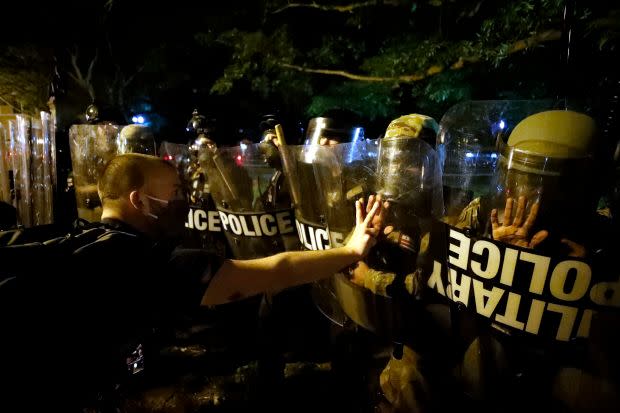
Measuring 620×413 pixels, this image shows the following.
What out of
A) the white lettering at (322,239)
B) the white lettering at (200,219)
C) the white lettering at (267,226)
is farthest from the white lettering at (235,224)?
the white lettering at (322,239)

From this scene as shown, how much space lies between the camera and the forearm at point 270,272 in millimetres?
2312

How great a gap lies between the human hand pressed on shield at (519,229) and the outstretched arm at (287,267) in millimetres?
728

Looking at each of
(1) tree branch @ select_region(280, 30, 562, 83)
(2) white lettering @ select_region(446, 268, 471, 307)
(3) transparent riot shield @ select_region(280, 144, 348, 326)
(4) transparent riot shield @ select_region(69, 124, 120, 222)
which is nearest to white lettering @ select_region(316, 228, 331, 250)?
(3) transparent riot shield @ select_region(280, 144, 348, 326)

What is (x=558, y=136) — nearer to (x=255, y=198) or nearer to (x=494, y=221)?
(x=494, y=221)

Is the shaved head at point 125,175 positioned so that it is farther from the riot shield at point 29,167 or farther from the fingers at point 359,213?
the riot shield at point 29,167

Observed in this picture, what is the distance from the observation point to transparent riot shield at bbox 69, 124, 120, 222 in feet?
19.6

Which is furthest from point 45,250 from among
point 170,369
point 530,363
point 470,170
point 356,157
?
point 170,369

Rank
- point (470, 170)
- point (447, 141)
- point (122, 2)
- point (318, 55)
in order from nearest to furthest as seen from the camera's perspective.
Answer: point (470, 170) → point (447, 141) → point (318, 55) → point (122, 2)

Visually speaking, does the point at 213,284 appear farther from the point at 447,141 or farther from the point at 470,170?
the point at 447,141

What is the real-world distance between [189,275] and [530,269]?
181 centimetres

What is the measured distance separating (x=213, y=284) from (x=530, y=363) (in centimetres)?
184

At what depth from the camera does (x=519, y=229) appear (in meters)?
2.26

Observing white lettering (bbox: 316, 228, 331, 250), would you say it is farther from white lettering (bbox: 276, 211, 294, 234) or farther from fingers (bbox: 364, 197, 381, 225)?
white lettering (bbox: 276, 211, 294, 234)

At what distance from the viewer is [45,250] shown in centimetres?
180
